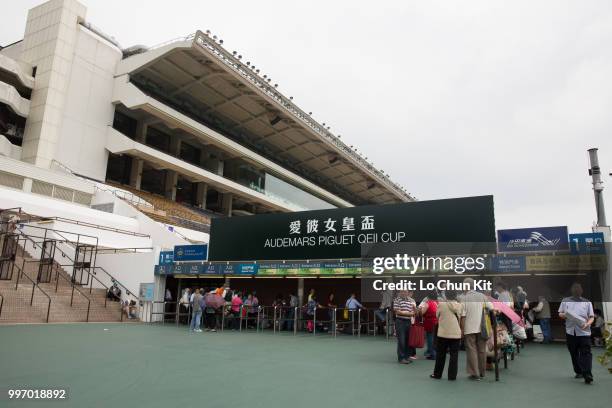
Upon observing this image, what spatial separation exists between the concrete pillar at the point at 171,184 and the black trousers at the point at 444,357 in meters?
37.2

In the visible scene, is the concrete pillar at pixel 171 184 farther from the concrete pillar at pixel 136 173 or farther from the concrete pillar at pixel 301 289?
the concrete pillar at pixel 301 289

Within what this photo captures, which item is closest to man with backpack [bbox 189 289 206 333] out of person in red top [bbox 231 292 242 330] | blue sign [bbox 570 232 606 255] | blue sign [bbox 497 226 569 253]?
person in red top [bbox 231 292 242 330]

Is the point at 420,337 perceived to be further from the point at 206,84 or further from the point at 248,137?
the point at 248,137

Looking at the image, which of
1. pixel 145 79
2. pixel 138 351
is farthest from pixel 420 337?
pixel 145 79

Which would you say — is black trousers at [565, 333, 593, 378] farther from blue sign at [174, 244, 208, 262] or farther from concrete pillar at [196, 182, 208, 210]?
concrete pillar at [196, 182, 208, 210]

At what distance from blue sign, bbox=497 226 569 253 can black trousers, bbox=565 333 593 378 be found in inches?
383

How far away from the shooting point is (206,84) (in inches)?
1577

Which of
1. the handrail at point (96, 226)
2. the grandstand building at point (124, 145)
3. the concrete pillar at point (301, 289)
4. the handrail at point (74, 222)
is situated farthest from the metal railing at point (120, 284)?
the concrete pillar at point (301, 289)

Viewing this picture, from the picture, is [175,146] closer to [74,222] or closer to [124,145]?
[124,145]

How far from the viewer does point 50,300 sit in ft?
50.6

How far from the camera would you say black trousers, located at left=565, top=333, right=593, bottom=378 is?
6809 mm

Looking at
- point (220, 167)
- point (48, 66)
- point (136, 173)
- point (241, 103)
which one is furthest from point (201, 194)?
point (48, 66)

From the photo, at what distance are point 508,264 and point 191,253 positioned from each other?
484 inches

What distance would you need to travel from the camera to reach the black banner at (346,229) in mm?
14422
